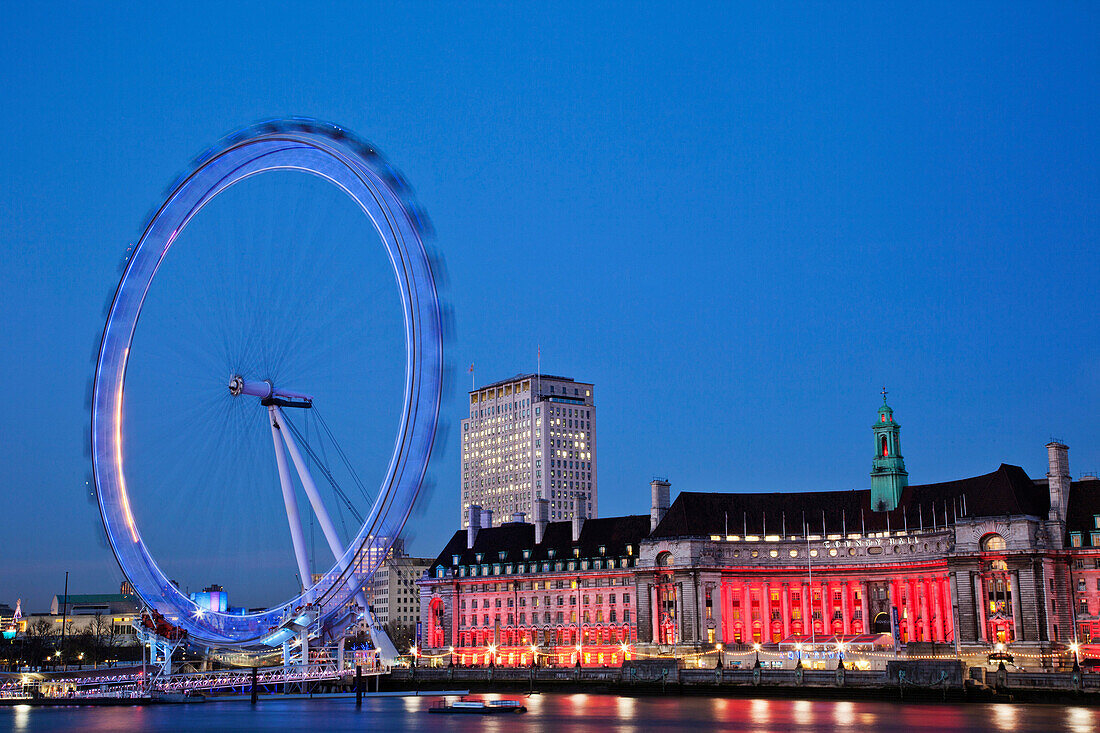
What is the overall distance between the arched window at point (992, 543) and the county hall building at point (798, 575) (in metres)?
0.12

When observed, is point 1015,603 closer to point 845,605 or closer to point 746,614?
point 845,605

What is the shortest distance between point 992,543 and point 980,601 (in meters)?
4.90

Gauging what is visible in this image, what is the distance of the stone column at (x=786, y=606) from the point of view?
394 ft

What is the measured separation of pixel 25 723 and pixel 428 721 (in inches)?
956

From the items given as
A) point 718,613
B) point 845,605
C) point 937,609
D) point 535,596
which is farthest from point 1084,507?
point 535,596

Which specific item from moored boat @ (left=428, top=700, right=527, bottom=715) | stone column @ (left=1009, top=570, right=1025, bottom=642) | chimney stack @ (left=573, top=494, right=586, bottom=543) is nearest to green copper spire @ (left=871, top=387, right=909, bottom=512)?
stone column @ (left=1009, top=570, right=1025, bottom=642)

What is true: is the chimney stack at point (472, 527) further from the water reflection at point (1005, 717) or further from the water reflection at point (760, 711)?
the water reflection at point (1005, 717)

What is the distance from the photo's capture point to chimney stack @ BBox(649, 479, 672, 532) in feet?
408

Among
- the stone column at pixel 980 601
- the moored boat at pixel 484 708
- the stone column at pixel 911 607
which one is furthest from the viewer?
the stone column at pixel 911 607

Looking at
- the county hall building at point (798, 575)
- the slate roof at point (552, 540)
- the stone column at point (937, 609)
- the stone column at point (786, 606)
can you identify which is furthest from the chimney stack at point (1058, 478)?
the slate roof at point (552, 540)

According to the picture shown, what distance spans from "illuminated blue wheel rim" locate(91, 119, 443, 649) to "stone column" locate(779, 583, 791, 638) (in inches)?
2191

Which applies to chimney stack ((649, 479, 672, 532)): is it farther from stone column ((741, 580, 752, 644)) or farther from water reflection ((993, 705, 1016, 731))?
water reflection ((993, 705, 1016, 731))

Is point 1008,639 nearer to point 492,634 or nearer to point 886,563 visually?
point 886,563

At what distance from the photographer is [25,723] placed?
75.2 metres
